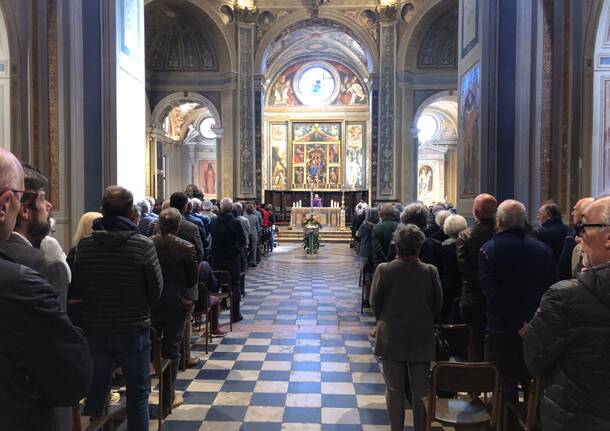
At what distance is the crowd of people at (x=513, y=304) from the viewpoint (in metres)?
1.93

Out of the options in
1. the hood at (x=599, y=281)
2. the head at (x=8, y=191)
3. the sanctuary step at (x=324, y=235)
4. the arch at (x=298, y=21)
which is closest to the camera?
the head at (x=8, y=191)

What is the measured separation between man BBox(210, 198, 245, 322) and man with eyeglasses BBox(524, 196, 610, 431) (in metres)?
5.72

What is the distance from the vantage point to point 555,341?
1.98 m

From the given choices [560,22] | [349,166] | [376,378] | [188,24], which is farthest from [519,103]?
[349,166]

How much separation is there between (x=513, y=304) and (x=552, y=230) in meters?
1.82

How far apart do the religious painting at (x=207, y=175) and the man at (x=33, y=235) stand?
93.2 ft

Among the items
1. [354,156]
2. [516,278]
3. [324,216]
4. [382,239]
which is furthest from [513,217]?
[354,156]

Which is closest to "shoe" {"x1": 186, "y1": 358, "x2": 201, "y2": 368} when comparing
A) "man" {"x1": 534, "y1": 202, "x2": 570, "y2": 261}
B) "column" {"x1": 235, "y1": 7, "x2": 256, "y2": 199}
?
"man" {"x1": 534, "y1": 202, "x2": 570, "y2": 261}

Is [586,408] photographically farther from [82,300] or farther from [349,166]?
[349,166]

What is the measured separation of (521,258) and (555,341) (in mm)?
1643

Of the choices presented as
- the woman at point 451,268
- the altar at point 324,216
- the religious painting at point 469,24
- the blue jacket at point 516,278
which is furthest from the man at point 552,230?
the altar at point 324,216

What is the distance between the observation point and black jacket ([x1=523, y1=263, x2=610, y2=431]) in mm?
1896

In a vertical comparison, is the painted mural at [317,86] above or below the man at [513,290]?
above

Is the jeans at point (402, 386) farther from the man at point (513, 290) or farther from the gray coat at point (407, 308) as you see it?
the man at point (513, 290)
